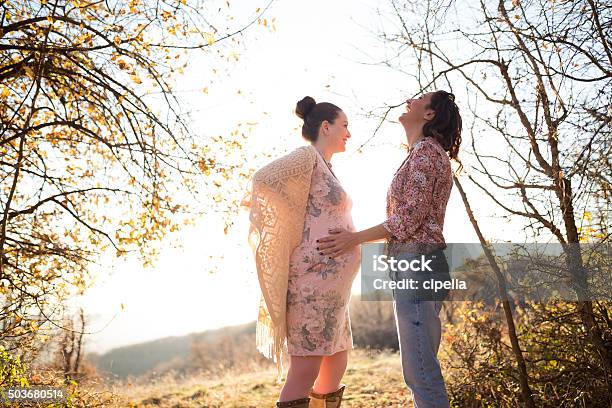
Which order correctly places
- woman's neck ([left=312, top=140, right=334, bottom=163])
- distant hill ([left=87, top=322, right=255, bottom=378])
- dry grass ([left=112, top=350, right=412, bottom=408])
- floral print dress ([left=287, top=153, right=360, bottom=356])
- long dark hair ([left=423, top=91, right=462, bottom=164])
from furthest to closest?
distant hill ([left=87, top=322, right=255, bottom=378]) < dry grass ([left=112, top=350, right=412, bottom=408]) < woman's neck ([left=312, top=140, right=334, bottom=163]) < floral print dress ([left=287, top=153, right=360, bottom=356]) < long dark hair ([left=423, top=91, right=462, bottom=164])

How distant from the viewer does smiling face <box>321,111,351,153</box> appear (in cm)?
298

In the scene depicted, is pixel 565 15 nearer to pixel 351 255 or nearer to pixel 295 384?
pixel 351 255

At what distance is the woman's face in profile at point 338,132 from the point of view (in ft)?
9.81

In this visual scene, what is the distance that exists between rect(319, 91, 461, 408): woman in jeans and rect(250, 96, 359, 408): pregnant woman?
254 mm

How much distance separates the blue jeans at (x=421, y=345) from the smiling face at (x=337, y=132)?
905 millimetres

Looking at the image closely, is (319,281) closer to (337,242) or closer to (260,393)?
(337,242)

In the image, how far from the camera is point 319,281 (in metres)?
2.69

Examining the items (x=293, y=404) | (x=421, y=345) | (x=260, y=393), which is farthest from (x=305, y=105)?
(x=260, y=393)

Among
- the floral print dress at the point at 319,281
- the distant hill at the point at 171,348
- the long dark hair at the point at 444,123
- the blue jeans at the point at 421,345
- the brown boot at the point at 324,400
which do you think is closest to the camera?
the blue jeans at the point at 421,345

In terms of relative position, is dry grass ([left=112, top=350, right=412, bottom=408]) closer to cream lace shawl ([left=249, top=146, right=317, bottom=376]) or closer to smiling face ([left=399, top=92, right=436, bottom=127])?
cream lace shawl ([left=249, top=146, right=317, bottom=376])

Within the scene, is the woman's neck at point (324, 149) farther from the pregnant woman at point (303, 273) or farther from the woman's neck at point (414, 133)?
the woman's neck at point (414, 133)

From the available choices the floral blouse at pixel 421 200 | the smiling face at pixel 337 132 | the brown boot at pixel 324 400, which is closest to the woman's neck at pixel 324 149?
the smiling face at pixel 337 132

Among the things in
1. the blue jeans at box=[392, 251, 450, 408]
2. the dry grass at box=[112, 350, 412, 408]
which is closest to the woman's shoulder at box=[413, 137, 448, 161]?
the blue jeans at box=[392, 251, 450, 408]

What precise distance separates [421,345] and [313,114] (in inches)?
55.4
